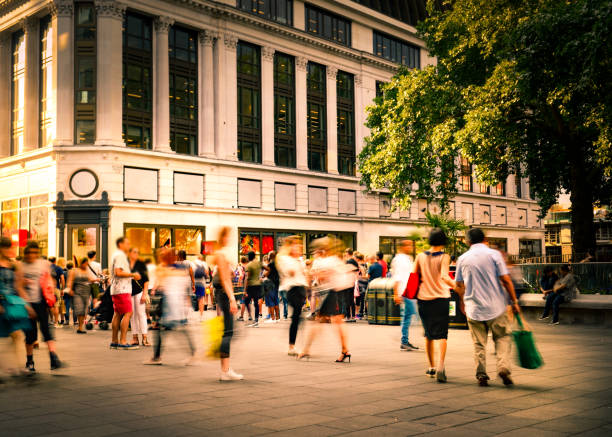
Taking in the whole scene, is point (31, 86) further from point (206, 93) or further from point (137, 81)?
point (206, 93)

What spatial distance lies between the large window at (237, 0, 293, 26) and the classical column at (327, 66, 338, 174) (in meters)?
4.86

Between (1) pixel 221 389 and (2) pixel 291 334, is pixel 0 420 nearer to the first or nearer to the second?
(1) pixel 221 389

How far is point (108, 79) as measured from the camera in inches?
1287

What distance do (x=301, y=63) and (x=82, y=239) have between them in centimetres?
1913

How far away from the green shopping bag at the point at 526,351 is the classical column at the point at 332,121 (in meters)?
36.9

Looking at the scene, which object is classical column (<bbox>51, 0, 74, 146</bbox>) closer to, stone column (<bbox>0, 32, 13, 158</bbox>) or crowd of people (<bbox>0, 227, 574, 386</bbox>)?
stone column (<bbox>0, 32, 13, 158</bbox>)

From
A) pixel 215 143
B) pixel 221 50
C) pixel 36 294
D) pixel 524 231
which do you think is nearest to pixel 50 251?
pixel 215 143

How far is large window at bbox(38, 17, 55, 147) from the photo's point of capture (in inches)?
1357

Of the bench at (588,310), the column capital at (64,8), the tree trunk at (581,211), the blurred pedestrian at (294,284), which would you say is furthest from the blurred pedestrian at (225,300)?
the column capital at (64,8)

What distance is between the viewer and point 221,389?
7.38 metres

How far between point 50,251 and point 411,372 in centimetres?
2818

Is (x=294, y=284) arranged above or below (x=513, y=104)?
below

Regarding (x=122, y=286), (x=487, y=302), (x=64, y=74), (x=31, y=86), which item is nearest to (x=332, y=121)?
(x=64, y=74)

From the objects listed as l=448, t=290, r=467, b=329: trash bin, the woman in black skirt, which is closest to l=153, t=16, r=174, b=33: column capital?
l=448, t=290, r=467, b=329: trash bin
